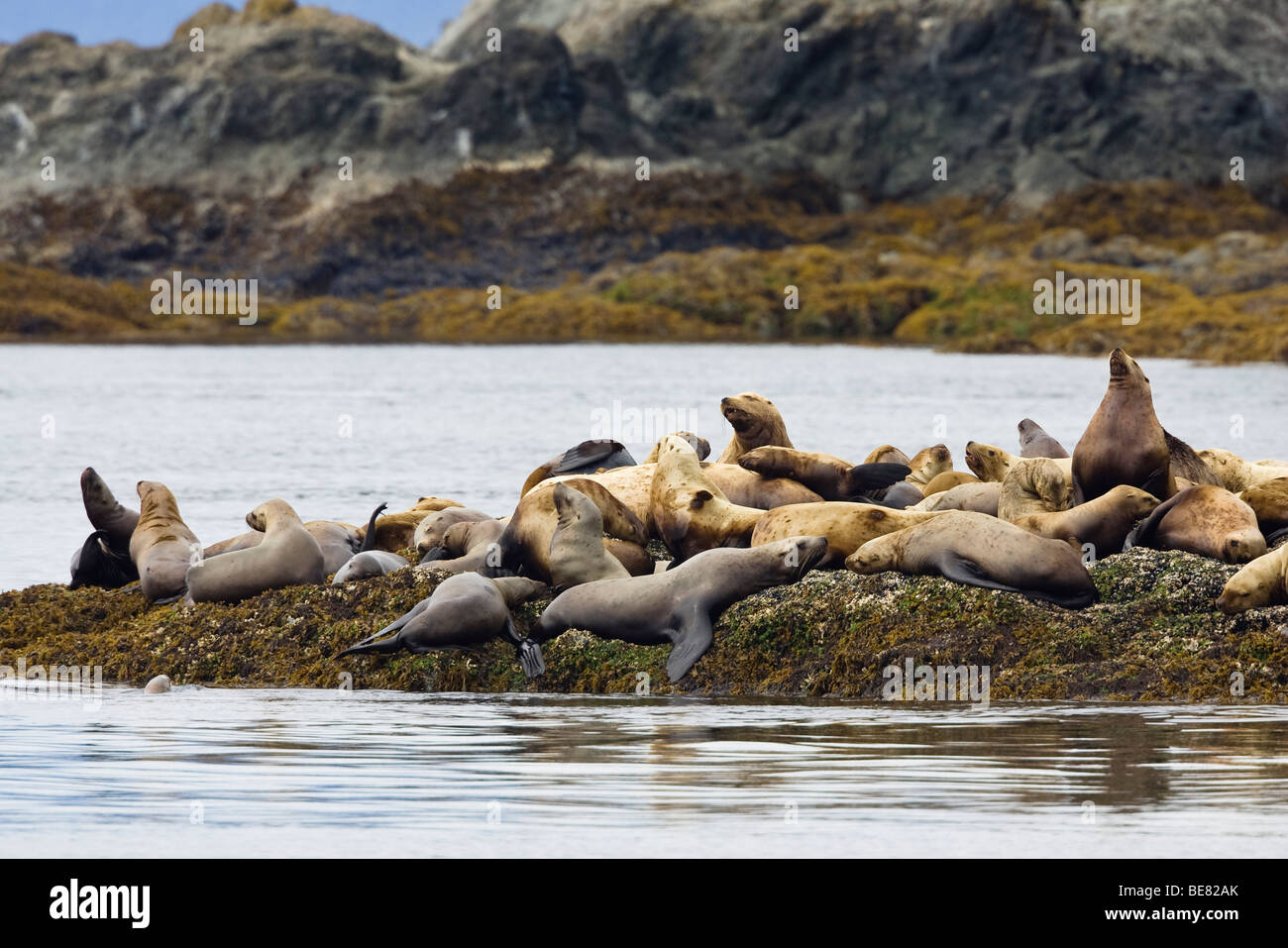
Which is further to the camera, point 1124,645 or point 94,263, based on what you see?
point 94,263

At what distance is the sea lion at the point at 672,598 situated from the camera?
38.1 feet

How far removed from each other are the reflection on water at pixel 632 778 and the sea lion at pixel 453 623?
1.42 feet

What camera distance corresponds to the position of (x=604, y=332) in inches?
4879

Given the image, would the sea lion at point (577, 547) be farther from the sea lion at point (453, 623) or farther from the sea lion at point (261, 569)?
the sea lion at point (261, 569)

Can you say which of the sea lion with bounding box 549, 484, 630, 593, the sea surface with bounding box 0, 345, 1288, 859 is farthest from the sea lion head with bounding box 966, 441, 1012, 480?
the sea surface with bounding box 0, 345, 1288, 859

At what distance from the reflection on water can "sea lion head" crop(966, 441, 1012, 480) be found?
16.0ft

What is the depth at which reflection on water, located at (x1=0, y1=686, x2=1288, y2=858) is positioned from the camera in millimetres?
7328

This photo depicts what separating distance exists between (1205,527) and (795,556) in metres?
2.57

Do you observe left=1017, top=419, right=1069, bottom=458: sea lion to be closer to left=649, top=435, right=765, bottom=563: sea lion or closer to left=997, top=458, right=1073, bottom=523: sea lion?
left=997, top=458, right=1073, bottom=523: sea lion

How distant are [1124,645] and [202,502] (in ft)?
54.6

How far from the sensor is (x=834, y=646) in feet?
37.2
